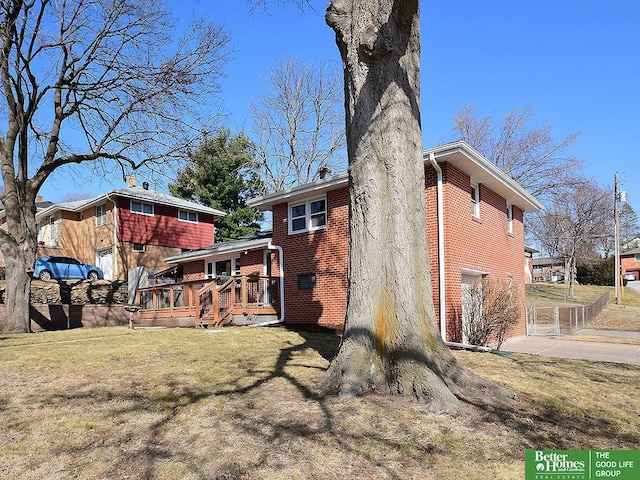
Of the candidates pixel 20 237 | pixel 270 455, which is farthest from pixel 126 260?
pixel 270 455

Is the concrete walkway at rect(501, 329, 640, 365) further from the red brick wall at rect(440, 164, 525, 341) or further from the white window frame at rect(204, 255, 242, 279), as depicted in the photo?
the white window frame at rect(204, 255, 242, 279)

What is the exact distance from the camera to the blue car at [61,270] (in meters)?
23.4

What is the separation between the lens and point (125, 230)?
27219 mm

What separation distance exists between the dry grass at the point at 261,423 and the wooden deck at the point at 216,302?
715 cm

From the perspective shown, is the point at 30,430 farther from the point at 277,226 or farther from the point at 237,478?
the point at 277,226

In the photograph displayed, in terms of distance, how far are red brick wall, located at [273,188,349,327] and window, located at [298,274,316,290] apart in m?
0.10

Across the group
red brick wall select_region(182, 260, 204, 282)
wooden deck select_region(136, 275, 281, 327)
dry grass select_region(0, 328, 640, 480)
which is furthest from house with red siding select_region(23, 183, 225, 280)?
dry grass select_region(0, 328, 640, 480)

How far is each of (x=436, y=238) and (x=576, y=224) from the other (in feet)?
103

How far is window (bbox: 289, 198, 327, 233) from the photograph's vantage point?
602 inches

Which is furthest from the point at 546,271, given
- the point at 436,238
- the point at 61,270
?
the point at 61,270

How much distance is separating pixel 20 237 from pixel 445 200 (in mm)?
12607

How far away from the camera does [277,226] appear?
55.1 feet

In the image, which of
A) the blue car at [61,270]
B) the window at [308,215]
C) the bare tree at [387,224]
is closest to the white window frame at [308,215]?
the window at [308,215]

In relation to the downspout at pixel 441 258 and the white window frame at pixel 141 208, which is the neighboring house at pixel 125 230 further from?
the downspout at pixel 441 258
